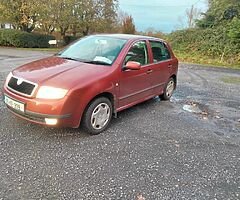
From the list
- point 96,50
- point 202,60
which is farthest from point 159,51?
point 202,60

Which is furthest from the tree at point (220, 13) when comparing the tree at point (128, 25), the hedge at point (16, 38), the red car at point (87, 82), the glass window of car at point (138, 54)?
the glass window of car at point (138, 54)

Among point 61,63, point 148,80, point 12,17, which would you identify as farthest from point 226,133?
point 12,17

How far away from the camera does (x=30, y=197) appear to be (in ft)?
8.40

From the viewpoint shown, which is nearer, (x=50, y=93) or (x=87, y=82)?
(x=50, y=93)

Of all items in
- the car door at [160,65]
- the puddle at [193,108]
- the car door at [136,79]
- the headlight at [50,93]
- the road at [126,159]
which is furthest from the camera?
the puddle at [193,108]

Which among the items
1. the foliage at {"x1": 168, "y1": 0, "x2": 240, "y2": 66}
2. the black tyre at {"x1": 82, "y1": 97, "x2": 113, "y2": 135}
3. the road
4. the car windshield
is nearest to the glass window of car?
the car windshield

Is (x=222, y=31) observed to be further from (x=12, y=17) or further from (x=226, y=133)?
(x=12, y=17)

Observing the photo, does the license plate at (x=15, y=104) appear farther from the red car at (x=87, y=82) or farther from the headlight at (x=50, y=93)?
the headlight at (x=50, y=93)

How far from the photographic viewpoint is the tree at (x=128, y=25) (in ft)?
94.6

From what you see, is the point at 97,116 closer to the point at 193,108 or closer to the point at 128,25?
the point at 193,108

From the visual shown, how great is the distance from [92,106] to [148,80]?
69.0 inches

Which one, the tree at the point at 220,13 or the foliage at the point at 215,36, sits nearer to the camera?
the foliage at the point at 215,36

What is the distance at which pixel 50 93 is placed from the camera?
11.4ft

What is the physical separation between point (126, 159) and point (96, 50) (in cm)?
216
